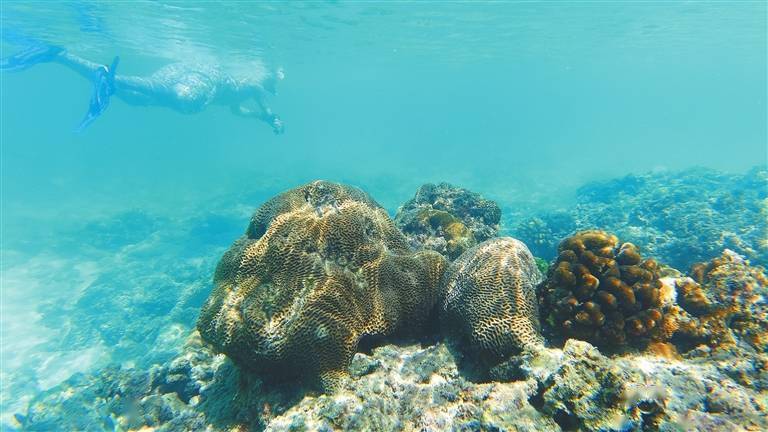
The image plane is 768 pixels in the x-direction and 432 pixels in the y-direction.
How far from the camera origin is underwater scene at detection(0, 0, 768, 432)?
358 centimetres

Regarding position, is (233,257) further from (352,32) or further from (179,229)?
(352,32)

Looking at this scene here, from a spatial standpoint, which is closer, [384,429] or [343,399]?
[384,429]

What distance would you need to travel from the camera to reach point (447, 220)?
805 cm

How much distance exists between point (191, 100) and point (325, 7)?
1292 centimetres

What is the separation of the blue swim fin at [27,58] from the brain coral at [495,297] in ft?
84.8

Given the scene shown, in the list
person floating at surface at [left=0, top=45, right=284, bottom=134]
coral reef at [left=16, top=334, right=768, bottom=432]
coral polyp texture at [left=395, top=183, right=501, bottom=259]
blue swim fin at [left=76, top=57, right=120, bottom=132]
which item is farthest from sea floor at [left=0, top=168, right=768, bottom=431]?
person floating at surface at [left=0, top=45, right=284, bottom=134]

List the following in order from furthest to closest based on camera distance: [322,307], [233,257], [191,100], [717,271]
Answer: [191,100], [717,271], [233,257], [322,307]

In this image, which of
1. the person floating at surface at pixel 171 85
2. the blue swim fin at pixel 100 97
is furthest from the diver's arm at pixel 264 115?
the blue swim fin at pixel 100 97

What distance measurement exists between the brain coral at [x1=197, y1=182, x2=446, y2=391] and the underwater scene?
3cm

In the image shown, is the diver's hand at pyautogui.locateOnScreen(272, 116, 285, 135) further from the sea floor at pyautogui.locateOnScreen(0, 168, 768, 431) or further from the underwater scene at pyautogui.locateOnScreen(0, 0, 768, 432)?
the sea floor at pyautogui.locateOnScreen(0, 168, 768, 431)

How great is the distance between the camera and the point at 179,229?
28172 mm

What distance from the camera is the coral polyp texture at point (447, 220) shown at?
7.64m

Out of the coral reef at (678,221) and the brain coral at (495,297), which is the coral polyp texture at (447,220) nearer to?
the brain coral at (495,297)

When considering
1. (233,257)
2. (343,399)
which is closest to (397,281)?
(343,399)
